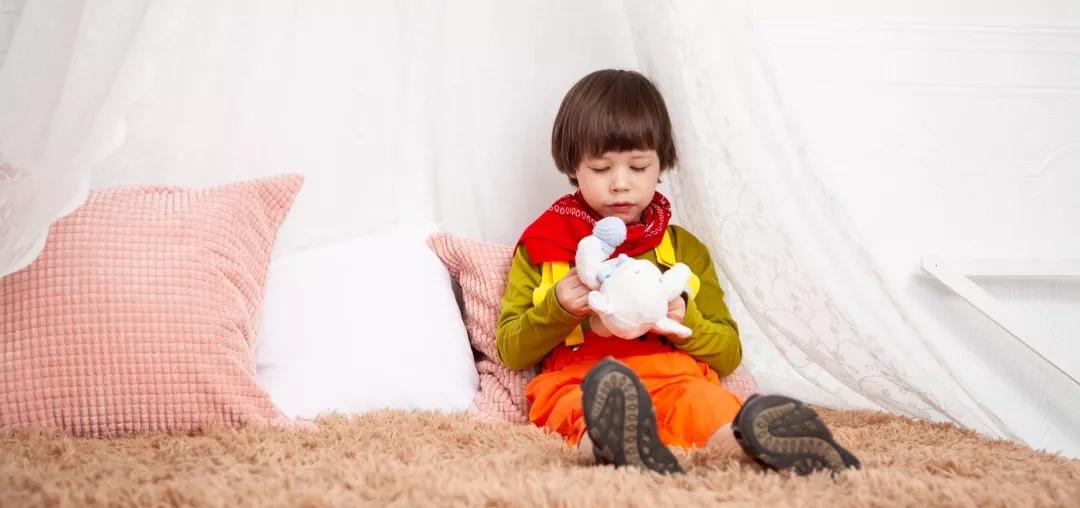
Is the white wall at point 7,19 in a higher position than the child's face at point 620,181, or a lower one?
higher

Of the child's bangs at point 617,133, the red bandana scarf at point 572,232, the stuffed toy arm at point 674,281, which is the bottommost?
the stuffed toy arm at point 674,281

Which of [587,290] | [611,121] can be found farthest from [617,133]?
[587,290]

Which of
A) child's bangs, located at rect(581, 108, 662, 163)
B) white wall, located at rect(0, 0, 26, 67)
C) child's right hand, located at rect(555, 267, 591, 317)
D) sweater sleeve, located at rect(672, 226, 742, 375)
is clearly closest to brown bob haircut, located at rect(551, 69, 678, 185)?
child's bangs, located at rect(581, 108, 662, 163)

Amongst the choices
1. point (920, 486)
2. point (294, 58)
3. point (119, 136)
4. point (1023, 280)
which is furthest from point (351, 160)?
point (1023, 280)

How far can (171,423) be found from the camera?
1327mm

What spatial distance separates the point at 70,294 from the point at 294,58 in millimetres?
682

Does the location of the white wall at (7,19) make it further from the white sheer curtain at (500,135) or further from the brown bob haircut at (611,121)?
the brown bob haircut at (611,121)

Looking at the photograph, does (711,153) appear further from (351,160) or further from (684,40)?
(351,160)

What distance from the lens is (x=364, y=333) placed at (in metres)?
1.65

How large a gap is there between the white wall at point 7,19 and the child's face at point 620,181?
0.94 m

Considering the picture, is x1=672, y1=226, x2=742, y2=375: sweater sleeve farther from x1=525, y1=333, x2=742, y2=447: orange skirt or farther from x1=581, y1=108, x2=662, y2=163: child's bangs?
x1=581, y1=108, x2=662, y2=163: child's bangs

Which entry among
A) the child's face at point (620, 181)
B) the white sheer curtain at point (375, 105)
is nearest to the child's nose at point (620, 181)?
the child's face at point (620, 181)

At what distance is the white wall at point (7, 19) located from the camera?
1633 mm

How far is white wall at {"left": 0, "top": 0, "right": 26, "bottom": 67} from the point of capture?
1.63 metres
